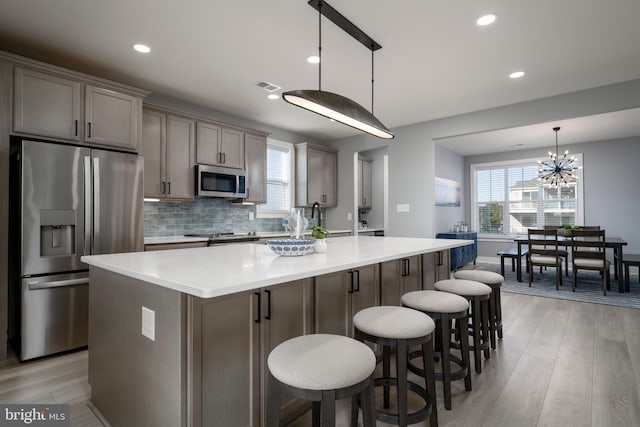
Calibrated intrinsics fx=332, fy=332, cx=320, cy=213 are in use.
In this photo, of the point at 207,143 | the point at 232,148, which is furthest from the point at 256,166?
the point at 207,143

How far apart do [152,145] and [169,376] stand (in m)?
3.05

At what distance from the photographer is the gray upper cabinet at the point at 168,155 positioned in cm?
367

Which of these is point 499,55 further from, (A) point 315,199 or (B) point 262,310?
(A) point 315,199

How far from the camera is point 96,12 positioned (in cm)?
237

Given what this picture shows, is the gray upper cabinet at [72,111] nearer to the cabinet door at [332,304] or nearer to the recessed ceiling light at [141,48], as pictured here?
the recessed ceiling light at [141,48]

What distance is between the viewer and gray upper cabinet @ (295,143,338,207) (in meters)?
5.64

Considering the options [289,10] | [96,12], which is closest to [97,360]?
[96,12]

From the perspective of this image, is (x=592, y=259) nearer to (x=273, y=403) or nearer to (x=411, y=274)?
(x=411, y=274)

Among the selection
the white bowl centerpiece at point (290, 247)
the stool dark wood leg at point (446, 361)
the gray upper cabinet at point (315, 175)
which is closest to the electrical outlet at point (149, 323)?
the white bowl centerpiece at point (290, 247)

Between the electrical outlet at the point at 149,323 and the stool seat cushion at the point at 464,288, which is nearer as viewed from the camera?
the electrical outlet at the point at 149,323

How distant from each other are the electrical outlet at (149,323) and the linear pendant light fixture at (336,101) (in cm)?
141

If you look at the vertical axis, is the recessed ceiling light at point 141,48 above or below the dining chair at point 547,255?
above

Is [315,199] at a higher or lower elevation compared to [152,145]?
lower

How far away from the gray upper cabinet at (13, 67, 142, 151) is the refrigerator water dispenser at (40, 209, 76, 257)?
2.14 feet
